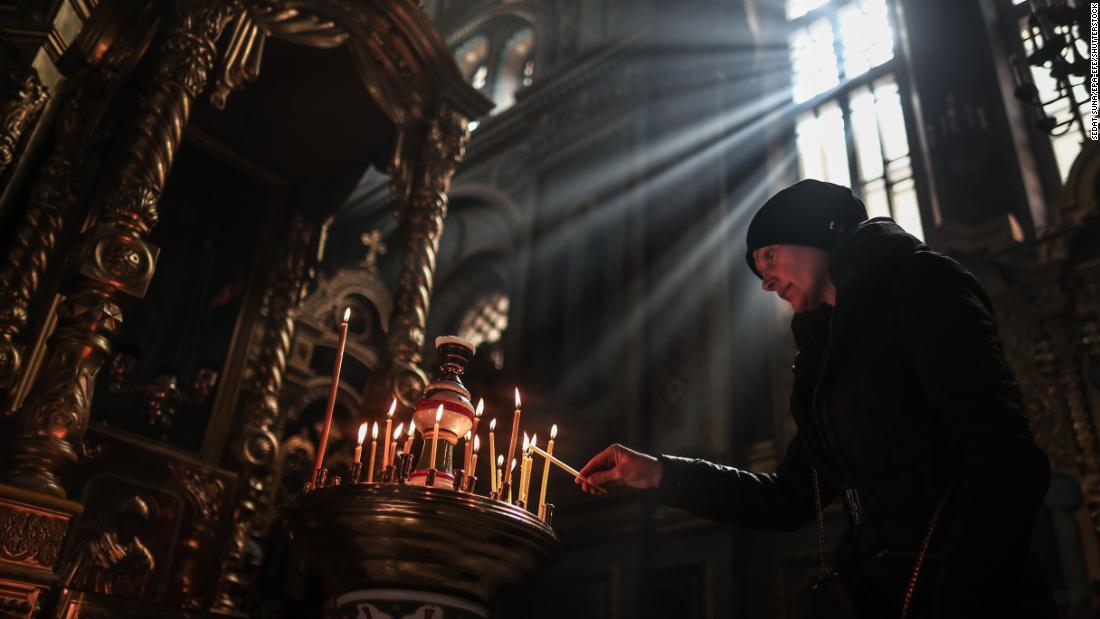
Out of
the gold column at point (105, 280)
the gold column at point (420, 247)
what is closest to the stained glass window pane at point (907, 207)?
the gold column at point (420, 247)

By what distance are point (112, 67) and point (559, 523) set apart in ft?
17.4

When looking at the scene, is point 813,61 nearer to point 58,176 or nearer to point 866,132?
point 866,132

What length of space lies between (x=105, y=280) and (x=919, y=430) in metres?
3.60

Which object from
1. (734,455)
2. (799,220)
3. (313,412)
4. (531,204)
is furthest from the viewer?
(531,204)

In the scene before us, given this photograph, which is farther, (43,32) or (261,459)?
(261,459)

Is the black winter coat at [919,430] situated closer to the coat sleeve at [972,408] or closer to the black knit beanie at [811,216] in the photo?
the coat sleeve at [972,408]

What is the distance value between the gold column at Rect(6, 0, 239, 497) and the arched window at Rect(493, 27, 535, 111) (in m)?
8.17

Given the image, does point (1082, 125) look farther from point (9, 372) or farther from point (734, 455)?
point (9, 372)

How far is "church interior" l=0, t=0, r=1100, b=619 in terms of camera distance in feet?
11.9

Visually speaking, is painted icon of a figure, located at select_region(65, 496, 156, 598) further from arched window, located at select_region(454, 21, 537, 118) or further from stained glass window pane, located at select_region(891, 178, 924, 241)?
arched window, located at select_region(454, 21, 537, 118)

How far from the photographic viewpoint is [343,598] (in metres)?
1.85

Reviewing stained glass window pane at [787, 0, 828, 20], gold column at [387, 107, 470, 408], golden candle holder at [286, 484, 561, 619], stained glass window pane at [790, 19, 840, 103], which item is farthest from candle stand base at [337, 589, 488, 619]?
stained glass window pane at [787, 0, 828, 20]

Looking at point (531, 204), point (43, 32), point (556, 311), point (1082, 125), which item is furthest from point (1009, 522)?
point (531, 204)

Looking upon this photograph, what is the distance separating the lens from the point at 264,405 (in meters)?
5.92
